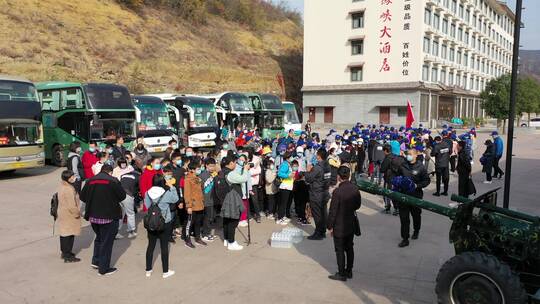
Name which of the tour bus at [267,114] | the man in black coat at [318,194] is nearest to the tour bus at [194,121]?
the tour bus at [267,114]

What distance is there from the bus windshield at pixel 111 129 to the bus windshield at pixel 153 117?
201cm

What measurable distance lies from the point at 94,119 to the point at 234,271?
12.0 meters

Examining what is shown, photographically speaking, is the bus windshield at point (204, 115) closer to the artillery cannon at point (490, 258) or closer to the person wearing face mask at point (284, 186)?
the person wearing face mask at point (284, 186)

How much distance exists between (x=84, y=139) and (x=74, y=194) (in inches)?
417

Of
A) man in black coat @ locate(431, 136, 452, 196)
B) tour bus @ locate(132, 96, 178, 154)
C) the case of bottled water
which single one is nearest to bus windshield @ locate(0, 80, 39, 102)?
tour bus @ locate(132, 96, 178, 154)

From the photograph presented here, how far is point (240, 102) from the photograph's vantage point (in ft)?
83.1

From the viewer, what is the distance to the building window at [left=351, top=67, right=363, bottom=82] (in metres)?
46.2

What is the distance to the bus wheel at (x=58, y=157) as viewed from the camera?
18.0 m

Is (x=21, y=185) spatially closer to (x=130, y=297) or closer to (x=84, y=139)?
(x=84, y=139)

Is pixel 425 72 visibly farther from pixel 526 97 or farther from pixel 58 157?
pixel 58 157

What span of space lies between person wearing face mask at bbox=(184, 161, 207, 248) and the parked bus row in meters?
9.90

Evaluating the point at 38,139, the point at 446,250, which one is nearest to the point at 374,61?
the point at 38,139

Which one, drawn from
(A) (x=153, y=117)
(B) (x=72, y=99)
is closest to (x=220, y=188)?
(B) (x=72, y=99)

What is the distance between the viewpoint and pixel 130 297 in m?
5.73
